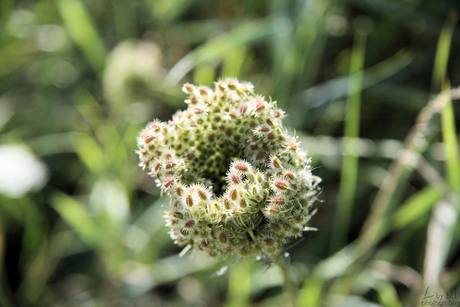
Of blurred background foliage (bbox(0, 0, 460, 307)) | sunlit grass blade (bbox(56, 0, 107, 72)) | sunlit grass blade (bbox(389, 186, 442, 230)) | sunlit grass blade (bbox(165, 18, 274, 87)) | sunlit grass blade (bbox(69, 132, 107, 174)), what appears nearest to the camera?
sunlit grass blade (bbox(389, 186, 442, 230))

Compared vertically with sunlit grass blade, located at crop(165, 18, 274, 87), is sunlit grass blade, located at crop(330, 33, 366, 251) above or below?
below

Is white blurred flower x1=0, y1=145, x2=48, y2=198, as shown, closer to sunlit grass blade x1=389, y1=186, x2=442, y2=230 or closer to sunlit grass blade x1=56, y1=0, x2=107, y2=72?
sunlit grass blade x1=56, y1=0, x2=107, y2=72

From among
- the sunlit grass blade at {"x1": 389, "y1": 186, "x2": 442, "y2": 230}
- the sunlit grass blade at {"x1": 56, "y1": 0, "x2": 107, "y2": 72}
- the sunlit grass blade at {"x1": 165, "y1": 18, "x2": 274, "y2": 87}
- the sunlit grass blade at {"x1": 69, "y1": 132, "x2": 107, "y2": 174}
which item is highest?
the sunlit grass blade at {"x1": 56, "y1": 0, "x2": 107, "y2": 72}

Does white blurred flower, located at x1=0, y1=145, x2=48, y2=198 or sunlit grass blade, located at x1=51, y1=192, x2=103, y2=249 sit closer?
sunlit grass blade, located at x1=51, y1=192, x2=103, y2=249

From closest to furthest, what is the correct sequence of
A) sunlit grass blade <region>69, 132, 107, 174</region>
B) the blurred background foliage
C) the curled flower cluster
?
the curled flower cluster < the blurred background foliage < sunlit grass blade <region>69, 132, 107, 174</region>

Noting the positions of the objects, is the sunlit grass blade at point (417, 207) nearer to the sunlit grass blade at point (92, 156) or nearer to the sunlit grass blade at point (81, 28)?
the sunlit grass blade at point (92, 156)

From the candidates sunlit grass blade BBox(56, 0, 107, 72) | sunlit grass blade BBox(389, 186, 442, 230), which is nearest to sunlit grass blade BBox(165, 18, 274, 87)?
sunlit grass blade BBox(56, 0, 107, 72)
